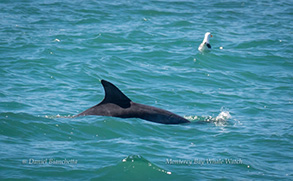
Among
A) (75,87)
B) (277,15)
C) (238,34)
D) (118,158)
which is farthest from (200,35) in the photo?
(118,158)

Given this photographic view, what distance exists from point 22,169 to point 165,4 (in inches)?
908

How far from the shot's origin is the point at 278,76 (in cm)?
1772

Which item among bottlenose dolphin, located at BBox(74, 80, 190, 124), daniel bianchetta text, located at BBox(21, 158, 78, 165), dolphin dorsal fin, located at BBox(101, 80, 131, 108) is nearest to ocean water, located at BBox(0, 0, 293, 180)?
daniel bianchetta text, located at BBox(21, 158, 78, 165)

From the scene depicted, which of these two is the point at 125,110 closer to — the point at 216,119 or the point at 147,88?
the point at 216,119

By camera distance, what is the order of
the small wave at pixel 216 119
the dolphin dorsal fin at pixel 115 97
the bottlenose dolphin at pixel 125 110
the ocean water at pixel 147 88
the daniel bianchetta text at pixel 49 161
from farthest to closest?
1. the small wave at pixel 216 119
2. the bottlenose dolphin at pixel 125 110
3. the dolphin dorsal fin at pixel 115 97
4. the ocean water at pixel 147 88
5. the daniel bianchetta text at pixel 49 161

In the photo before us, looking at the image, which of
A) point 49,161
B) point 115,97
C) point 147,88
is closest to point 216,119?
point 115,97

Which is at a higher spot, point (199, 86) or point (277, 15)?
point (277, 15)

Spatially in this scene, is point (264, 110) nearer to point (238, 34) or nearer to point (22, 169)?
point (22, 169)

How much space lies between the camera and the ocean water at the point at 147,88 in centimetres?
965

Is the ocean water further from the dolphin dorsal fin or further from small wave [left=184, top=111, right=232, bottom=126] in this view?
the dolphin dorsal fin

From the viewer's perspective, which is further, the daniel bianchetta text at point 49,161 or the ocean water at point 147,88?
the ocean water at point 147,88

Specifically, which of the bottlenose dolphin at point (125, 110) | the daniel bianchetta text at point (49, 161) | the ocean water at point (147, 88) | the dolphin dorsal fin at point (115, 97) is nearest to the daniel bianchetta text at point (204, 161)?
the ocean water at point (147, 88)

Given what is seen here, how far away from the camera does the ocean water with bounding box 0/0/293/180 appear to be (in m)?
9.65

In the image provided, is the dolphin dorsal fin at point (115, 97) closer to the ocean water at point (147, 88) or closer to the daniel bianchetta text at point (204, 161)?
the ocean water at point (147, 88)
